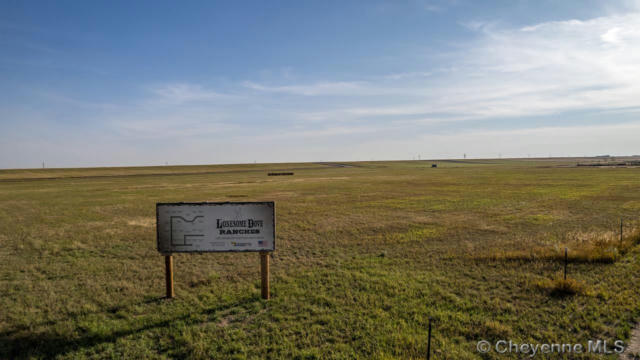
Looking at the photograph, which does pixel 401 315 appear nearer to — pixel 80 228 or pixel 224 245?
pixel 224 245

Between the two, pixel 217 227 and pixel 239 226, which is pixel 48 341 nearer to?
pixel 217 227

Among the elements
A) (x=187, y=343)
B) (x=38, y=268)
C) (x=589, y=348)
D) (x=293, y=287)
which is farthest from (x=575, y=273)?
(x=38, y=268)

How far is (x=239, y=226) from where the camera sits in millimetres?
7895

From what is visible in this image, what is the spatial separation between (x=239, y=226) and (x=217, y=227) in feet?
1.78

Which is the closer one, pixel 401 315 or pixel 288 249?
pixel 401 315

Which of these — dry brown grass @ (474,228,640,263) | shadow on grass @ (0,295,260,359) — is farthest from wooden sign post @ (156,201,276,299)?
dry brown grass @ (474,228,640,263)

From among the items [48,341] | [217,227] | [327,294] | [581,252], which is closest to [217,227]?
[217,227]

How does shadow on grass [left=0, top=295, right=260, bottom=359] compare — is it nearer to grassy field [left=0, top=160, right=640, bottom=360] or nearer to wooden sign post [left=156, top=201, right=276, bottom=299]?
grassy field [left=0, top=160, right=640, bottom=360]

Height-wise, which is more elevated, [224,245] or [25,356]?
[224,245]

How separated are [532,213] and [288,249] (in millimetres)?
18162

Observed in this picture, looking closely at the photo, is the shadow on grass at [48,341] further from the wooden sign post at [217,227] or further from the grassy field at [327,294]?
the wooden sign post at [217,227]

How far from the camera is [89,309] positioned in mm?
7902

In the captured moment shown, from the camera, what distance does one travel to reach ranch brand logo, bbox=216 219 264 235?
7.85m

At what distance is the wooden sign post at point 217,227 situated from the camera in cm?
784
